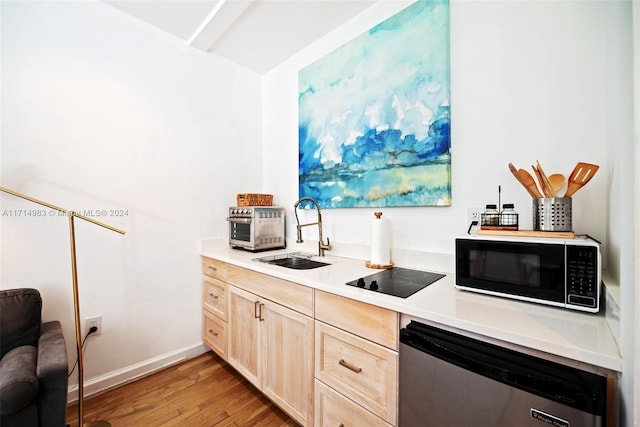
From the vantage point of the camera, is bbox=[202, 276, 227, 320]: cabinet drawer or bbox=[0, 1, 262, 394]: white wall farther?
bbox=[202, 276, 227, 320]: cabinet drawer

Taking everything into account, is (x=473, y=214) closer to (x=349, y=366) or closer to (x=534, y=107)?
(x=534, y=107)

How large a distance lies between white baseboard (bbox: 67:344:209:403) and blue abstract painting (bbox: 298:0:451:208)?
1600 mm

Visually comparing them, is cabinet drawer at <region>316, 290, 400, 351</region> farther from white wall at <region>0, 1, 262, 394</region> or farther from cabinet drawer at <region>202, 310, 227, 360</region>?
white wall at <region>0, 1, 262, 394</region>

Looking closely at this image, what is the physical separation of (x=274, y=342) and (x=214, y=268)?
83 centimetres

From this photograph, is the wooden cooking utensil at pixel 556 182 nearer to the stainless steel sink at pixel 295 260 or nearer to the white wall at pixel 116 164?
the stainless steel sink at pixel 295 260

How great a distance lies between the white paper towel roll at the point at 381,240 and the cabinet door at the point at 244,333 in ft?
2.53

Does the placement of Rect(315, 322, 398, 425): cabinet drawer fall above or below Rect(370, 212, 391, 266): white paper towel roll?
below

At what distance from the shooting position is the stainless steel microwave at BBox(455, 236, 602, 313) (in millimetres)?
837

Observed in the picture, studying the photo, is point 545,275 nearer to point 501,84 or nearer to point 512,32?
point 501,84

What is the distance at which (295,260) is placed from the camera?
74.7 inches

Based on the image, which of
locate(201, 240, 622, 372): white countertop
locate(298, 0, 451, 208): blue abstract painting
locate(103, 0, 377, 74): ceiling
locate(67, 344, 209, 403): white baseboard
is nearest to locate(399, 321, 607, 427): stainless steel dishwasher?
locate(201, 240, 622, 372): white countertop

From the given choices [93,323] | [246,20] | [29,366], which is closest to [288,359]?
[29,366]

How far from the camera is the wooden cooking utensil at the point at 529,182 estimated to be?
107cm

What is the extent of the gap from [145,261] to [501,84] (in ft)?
7.99
